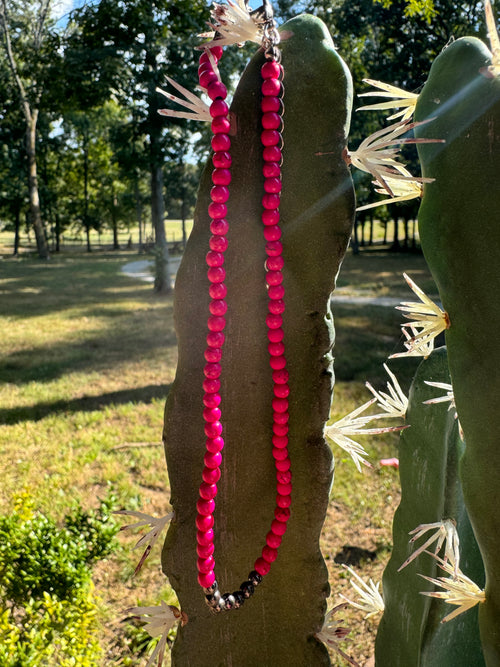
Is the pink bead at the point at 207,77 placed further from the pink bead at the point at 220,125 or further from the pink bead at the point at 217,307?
the pink bead at the point at 217,307

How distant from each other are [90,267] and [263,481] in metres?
18.0

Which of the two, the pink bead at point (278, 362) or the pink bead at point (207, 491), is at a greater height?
the pink bead at point (278, 362)

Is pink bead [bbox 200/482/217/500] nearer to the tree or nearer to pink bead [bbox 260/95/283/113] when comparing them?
pink bead [bbox 260/95/283/113]

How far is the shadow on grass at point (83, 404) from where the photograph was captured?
4.69 meters

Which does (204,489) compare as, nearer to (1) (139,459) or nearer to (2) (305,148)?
(2) (305,148)

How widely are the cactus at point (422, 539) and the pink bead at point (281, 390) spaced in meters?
0.37

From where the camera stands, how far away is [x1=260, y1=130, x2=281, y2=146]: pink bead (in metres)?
0.95

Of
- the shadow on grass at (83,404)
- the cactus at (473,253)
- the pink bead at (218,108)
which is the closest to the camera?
the cactus at (473,253)

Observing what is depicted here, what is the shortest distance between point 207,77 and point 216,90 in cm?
3

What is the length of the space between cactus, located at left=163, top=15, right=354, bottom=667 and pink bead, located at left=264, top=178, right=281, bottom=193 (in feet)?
0.14

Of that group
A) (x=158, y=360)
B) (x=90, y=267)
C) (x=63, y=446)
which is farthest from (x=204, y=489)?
(x=90, y=267)

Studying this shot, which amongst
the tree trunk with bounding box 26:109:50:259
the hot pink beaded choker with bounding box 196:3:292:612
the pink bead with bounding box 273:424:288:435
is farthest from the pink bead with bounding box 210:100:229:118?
the tree trunk with bounding box 26:109:50:259

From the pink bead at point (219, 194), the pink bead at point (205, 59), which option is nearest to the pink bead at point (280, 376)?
the pink bead at point (219, 194)

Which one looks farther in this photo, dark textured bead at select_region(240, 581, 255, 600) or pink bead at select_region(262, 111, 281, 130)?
dark textured bead at select_region(240, 581, 255, 600)
